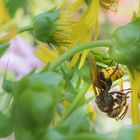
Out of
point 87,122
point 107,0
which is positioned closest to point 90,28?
point 107,0

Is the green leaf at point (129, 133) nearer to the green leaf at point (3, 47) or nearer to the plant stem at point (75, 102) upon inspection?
the plant stem at point (75, 102)

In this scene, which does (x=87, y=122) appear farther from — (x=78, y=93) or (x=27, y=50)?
(x=27, y=50)

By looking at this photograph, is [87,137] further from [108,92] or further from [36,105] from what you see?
[108,92]

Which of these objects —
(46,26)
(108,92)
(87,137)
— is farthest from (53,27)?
(87,137)

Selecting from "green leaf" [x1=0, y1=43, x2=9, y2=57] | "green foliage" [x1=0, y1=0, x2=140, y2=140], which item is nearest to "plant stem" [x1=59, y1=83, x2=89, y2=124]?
"green foliage" [x1=0, y1=0, x2=140, y2=140]

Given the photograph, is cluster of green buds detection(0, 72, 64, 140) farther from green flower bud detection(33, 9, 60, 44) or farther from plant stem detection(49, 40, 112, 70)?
green flower bud detection(33, 9, 60, 44)

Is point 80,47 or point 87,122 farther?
point 80,47
